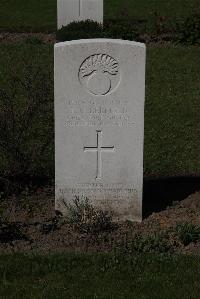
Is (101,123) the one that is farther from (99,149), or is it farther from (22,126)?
(22,126)

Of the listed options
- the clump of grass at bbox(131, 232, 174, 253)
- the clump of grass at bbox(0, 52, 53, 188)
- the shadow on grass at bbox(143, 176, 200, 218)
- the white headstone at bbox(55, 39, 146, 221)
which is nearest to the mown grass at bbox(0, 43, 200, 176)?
the clump of grass at bbox(0, 52, 53, 188)

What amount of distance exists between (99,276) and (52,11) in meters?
17.0

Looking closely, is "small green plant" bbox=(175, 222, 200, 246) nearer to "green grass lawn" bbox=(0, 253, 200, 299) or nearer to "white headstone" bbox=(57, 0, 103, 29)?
"green grass lawn" bbox=(0, 253, 200, 299)

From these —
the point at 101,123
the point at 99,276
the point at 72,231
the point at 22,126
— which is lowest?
the point at 99,276

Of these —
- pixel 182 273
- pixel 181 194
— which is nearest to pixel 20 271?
pixel 182 273

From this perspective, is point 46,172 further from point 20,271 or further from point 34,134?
point 20,271

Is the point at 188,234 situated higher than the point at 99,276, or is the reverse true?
the point at 188,234

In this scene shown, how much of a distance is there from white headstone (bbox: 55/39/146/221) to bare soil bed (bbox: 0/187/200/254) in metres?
0.26

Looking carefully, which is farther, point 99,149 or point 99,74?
point 99,149

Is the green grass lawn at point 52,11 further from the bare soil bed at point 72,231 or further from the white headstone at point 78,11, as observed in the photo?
the bare soil bed at point 72,231

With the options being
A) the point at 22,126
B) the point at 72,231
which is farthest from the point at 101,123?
the point at 22,126

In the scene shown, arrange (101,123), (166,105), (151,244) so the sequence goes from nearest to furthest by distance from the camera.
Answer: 1. (151,244)
2. (101,123)
3. (166,105)

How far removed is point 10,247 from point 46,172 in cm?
228

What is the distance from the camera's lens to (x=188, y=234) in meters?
7.39
